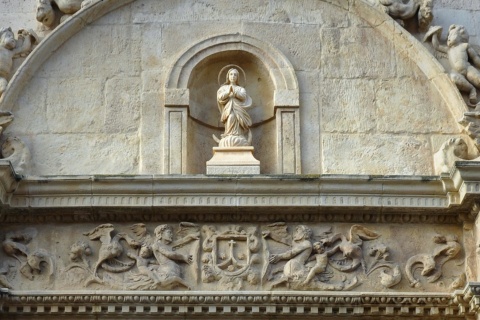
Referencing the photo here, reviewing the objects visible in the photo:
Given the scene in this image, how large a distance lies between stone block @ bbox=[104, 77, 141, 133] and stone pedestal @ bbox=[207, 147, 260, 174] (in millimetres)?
872

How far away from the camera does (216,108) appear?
14688mm

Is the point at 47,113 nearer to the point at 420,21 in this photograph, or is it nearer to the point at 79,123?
the point at 79,123

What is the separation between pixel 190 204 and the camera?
536 inches

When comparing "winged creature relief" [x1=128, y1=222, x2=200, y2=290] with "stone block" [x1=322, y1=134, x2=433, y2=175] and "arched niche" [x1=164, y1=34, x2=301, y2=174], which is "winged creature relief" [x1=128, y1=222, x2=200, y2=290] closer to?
"arched niche" [x1=164, y1=34, x2=301, y2=174]

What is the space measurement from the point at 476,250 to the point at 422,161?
1105 mm

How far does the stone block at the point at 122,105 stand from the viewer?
1425 centimetres

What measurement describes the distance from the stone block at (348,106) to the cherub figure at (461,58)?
0.80m

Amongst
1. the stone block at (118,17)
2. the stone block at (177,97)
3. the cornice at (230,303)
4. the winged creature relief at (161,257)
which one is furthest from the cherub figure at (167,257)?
the stone block at (118,17)

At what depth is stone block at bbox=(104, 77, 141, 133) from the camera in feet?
46.8

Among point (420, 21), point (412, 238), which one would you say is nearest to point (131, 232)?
point (412, 238)

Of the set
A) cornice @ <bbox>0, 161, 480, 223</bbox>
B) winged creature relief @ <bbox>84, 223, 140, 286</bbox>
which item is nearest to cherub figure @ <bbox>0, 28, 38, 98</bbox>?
cornice @ <bbox>0, 161, 480, 223</bbox>

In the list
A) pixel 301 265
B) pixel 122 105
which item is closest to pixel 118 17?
pixel 122 105

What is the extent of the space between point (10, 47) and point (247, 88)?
239 cm

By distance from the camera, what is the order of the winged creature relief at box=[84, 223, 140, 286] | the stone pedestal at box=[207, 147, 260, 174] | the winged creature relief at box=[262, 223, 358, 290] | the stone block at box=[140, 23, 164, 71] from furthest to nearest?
the stone block at box=[140, 23, 164, 71]
the stone pedestal at box=[207, 147, 260, 174]
the winged creature relief at box=[84, 223, 140, 286]
the winged creature relief at box=[262, 223, 358, 290]
